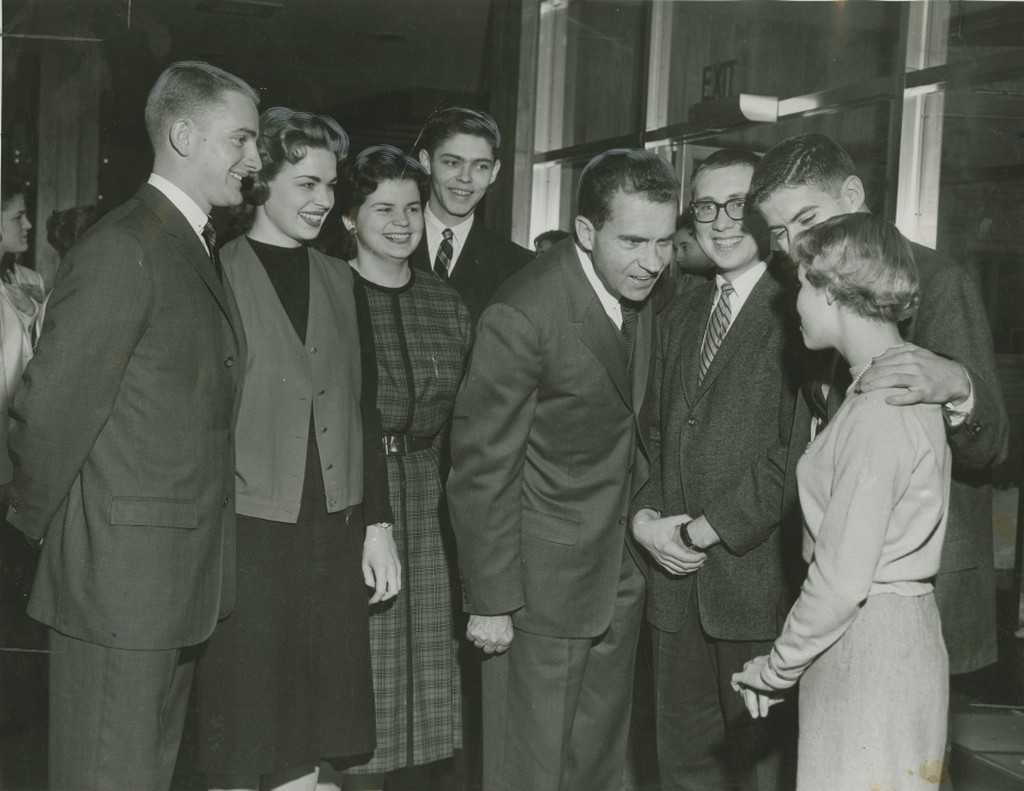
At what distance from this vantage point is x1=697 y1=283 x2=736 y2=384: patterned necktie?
2914 millimetres

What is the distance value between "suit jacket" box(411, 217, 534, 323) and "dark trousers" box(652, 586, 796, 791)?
1.32 m

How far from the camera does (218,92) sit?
8.43 ft

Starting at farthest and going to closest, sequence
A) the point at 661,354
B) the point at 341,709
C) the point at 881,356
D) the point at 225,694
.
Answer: the point at 661,354 < the point at 341,709 < the point at 225,694 < the point at 881,356

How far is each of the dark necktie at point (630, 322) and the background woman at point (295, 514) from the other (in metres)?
0.74

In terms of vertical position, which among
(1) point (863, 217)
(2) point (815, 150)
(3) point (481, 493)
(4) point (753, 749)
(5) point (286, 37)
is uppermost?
(5) point (286, 37)

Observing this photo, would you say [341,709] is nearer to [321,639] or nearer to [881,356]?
[321,639]

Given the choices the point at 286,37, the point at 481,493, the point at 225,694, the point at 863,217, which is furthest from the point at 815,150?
the point at 286,37

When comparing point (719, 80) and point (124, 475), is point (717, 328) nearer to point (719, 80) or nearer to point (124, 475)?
point (124, 475)

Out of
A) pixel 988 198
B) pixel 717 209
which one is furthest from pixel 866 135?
pixel 717 209

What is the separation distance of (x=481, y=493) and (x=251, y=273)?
0.82m

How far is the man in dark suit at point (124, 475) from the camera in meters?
2.29

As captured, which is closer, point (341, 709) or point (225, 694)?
point (225, 694)

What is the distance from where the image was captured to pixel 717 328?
9.61ft

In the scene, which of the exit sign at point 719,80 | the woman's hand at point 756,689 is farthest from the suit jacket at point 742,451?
the exit sign at point 719,80
